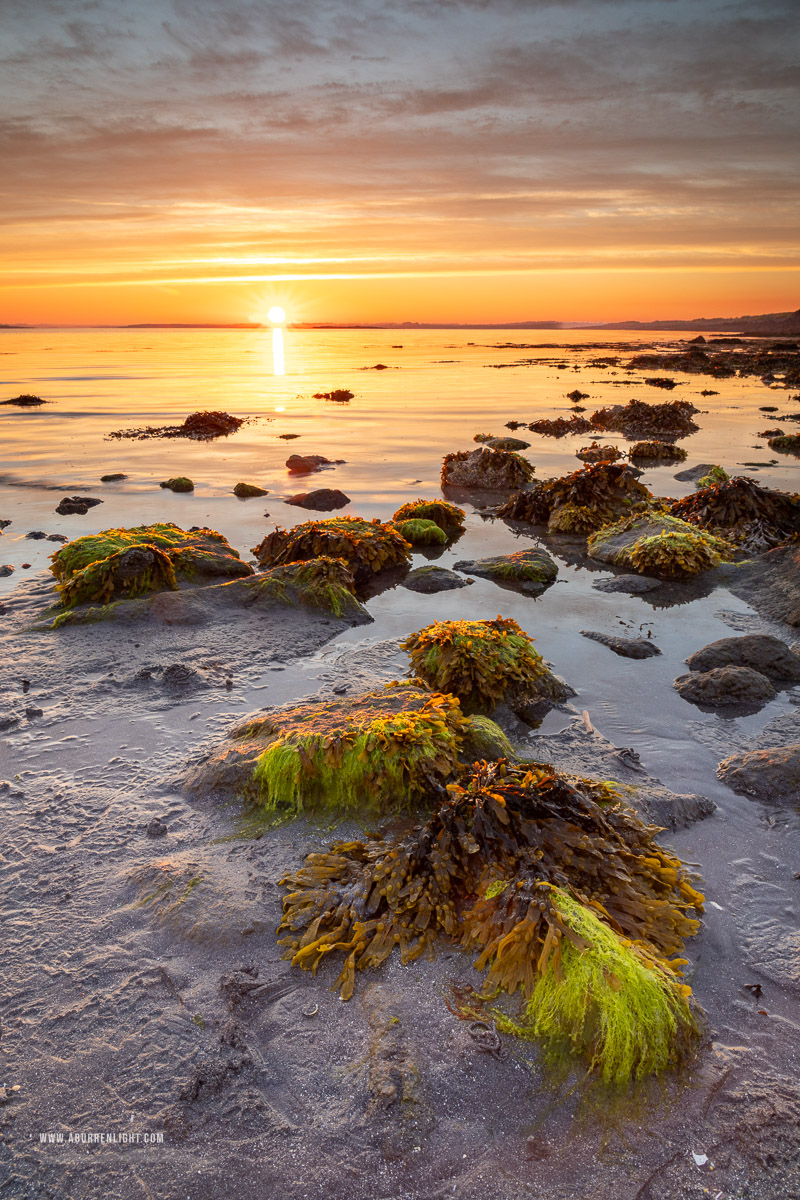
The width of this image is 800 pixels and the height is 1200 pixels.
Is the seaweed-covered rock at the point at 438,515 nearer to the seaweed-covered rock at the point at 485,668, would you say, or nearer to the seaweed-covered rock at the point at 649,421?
the seaweed-covered rock at the point at 485,668

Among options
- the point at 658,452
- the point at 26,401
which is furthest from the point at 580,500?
the point at 26,401

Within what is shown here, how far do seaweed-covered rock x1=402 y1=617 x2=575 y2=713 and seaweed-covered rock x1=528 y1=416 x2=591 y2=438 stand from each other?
15681 mm

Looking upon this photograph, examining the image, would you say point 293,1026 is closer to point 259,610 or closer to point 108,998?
point 108,998

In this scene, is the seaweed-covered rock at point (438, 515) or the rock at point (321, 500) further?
the rock at point (321, 500)

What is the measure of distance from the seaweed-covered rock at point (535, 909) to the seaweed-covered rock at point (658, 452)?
47.9 ft

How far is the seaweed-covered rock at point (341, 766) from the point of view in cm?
411

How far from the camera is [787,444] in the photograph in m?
16.7

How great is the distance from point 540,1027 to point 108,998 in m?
1.80

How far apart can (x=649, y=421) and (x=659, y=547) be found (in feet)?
47.0

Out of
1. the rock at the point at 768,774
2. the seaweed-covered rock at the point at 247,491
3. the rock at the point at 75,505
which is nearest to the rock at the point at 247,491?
the seaweed-covered rock at the point at 247,491

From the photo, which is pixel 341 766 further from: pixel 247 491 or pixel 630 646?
pixel 247 491

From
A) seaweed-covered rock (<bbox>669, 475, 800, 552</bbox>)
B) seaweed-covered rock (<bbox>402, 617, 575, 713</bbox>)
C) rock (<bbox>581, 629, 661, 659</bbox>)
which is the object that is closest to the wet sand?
seaweed-covered rock (<bbox>402, 617, 575, 713</bbox>)

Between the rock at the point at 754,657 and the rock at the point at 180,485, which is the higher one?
the rock at the point at 180,485

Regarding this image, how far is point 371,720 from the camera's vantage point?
450 centimetres
